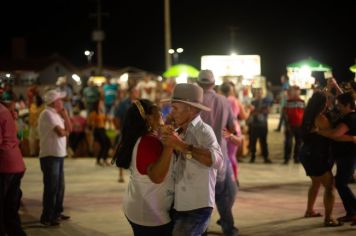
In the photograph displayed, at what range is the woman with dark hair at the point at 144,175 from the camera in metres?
4.50

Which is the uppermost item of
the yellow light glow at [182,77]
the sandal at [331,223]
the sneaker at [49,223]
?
the yellow light glow at [182,77]

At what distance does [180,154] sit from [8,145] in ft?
10.2

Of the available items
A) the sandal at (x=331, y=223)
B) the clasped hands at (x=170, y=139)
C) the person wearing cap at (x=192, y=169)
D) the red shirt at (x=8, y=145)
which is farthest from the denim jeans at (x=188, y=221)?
the sandal at (x=331, y=223)

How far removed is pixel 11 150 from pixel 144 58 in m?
76.6

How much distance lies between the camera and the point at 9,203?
Answer: 7.17 metres

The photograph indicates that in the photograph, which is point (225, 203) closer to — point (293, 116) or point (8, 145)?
point (8, 145)

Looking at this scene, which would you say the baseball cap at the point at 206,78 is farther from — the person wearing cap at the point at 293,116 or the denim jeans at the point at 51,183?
the person wearing cap at the point at 293,116

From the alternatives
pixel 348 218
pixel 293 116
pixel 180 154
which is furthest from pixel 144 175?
pixel 293 116

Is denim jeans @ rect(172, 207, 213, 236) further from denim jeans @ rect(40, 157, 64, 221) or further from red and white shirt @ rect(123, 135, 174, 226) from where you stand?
denim jeans @ rect(40, 157, 64, 221)

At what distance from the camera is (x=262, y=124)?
52.4ft

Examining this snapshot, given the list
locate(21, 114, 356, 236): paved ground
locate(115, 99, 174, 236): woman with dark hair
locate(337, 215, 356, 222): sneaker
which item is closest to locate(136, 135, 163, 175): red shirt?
locate(115, 99, 174, 236): woman with dark hair

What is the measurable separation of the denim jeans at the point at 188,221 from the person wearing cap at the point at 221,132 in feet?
8.01

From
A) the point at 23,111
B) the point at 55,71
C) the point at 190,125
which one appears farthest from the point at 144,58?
the point at 190,125

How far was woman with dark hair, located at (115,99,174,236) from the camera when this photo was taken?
4504 mm
